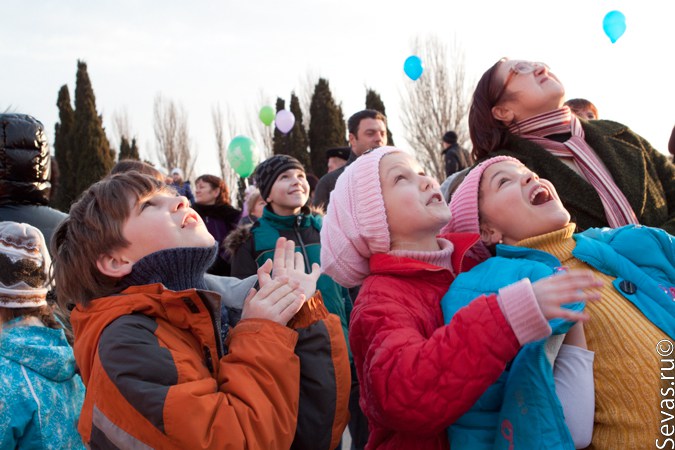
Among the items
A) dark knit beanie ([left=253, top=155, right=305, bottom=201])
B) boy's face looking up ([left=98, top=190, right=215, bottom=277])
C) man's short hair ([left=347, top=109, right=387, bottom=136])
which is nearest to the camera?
boy's face looking up ([left=98, top=190, right=215, bottom=277])

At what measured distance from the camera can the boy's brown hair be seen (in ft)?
5.92

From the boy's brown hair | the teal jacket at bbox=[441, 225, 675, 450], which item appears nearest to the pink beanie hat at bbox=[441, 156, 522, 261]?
the teal jacket at bbox=[441, 225, 675, 450]

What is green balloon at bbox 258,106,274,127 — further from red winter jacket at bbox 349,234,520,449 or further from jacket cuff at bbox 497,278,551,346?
jacket cuff at bbox 497,278,551,346

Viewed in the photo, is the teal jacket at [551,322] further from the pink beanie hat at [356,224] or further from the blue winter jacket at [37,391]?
the blue winter jacket at [37,391]

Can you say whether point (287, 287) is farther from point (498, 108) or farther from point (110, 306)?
point (498, 108)

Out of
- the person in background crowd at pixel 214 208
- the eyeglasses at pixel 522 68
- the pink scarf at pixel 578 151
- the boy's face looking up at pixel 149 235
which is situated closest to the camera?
the boy's face looking up at pixel 149 235

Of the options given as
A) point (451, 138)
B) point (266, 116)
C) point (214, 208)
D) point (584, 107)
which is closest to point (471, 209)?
point (584, 107)

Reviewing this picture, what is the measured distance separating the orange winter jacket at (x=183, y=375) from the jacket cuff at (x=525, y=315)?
57 cm

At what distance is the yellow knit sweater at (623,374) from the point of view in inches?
61.6

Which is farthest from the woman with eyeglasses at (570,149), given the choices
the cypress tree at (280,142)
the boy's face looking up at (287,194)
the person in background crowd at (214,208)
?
the cypress tree at (280,142)

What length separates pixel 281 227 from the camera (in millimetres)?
4195

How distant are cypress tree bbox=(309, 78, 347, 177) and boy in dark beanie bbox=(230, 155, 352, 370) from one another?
2465cm

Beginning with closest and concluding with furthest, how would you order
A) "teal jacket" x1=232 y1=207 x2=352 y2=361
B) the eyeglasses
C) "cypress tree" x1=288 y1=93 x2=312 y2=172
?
1. the eyeglasses
2. "teal jacket" x1=232 y1=207 x2=352 y2=361
3. "cypress tree" x1=288 y1=93 x2=312 y2=172

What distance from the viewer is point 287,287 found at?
175cm
